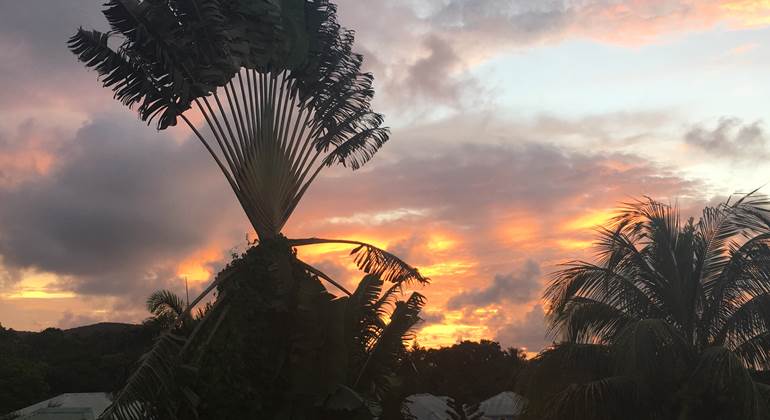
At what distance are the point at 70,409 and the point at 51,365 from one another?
24884 mm

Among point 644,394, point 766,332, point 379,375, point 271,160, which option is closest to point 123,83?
point 271,160

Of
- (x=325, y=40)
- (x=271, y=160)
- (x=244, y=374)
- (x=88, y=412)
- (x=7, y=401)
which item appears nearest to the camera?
(x=244, y=374)

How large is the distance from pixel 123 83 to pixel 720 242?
40.3ft

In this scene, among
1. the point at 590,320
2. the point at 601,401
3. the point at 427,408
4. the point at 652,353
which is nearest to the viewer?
the point at 652,353

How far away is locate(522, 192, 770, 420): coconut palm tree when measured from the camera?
45.4ft

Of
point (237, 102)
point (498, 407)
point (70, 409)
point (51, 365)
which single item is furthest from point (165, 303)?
point (51, 365)

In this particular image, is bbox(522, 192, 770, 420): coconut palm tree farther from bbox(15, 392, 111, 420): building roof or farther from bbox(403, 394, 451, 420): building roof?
bbox(403, 394, 451, 420): building roof

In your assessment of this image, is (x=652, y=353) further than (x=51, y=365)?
No

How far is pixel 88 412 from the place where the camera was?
103ft

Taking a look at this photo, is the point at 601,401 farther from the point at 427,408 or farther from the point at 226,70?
the point at 427,408

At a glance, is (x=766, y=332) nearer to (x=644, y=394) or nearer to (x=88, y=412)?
(x=644, y=394)

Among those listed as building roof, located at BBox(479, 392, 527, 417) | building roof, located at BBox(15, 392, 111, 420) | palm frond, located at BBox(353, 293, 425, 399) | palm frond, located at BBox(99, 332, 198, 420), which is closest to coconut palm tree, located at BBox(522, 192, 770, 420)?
palm frond, located at BBox(353, 293, 425, 399)

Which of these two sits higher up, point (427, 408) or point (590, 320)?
point (427, 408)

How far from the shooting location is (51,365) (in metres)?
53.5
